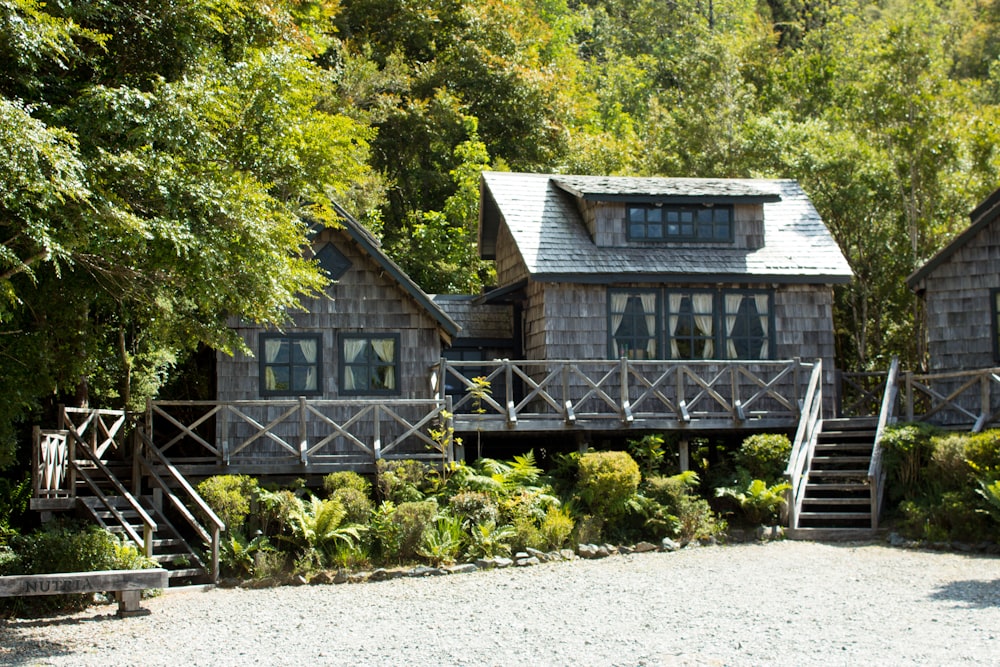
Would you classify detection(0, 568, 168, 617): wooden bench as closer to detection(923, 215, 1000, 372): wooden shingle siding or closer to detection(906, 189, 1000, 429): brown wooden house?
detection(906, 189, 1000, 429): brown wooden house

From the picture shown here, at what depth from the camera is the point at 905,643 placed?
1019 cm

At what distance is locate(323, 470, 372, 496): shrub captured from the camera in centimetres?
1677

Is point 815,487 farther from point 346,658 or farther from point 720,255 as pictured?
point 346,658

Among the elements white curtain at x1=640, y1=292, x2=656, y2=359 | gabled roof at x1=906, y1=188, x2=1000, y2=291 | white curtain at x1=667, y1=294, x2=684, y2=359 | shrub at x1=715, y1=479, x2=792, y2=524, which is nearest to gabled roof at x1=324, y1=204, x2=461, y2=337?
white curtain at x1=640, y1=292, x2=656, y2=359

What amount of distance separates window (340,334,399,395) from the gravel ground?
5196mm

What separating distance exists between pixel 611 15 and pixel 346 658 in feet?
177

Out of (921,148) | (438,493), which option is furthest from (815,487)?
(921,148)

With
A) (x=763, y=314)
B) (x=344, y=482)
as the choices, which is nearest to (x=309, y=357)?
(x=344, y=482)

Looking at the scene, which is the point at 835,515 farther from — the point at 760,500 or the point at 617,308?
the point at 617,308

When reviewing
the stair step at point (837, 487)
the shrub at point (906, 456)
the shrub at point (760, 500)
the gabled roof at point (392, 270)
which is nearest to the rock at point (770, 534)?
the shrub at point (760, 500)

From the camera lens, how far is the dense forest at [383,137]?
12.4 m

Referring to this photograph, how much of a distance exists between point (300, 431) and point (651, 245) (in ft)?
27.4

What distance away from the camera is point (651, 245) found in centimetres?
2203

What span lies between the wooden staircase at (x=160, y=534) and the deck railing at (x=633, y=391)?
5189 millimetres
